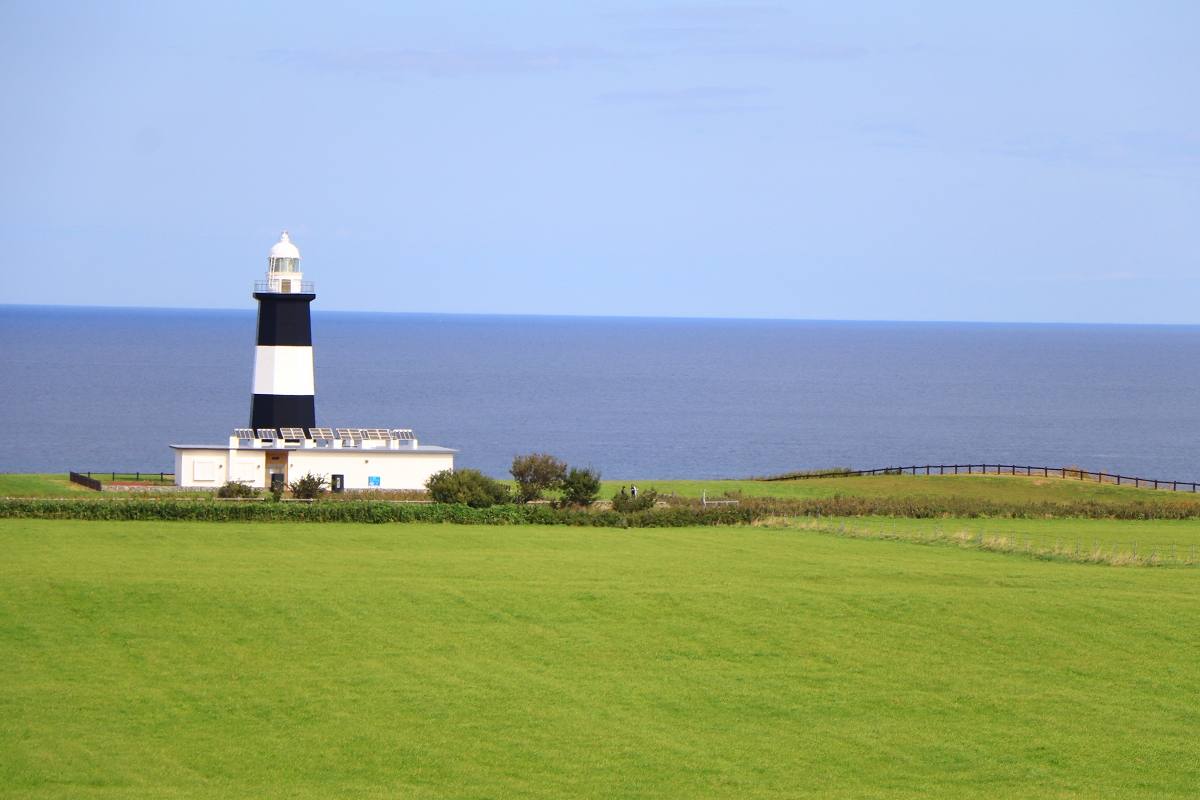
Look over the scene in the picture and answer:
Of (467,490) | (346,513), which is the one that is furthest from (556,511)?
(346,513)

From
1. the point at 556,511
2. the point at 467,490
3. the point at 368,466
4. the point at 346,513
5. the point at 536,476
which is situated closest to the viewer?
the point at 346,513

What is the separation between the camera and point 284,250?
57156mm

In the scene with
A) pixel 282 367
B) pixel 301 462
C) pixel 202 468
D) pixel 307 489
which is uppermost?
pixel 282 367

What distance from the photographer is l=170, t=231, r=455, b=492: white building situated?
5312 cm

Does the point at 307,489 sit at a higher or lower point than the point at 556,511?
higher

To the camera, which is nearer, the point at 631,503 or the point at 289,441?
the point at 631,503

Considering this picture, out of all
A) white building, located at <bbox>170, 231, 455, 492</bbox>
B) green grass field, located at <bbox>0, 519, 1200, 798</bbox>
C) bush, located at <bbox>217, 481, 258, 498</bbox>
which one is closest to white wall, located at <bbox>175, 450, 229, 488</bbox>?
white building, located at <bbox>170, 231, 455, 492</bbox>

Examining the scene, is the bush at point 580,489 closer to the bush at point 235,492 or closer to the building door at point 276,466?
the bush at point 235,492

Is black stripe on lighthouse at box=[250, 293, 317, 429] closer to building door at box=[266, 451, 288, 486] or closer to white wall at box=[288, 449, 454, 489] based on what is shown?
building door at box=[266, 451, 288, 486]

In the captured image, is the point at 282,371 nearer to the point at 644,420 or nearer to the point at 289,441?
the point at 289,441

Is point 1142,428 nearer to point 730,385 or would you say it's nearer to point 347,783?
point 730,385

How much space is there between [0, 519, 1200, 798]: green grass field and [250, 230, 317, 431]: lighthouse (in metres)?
18.6

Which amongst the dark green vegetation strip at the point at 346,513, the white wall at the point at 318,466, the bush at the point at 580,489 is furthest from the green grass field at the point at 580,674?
the white wall at the point at 318,466

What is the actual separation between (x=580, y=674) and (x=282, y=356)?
3350 cm
